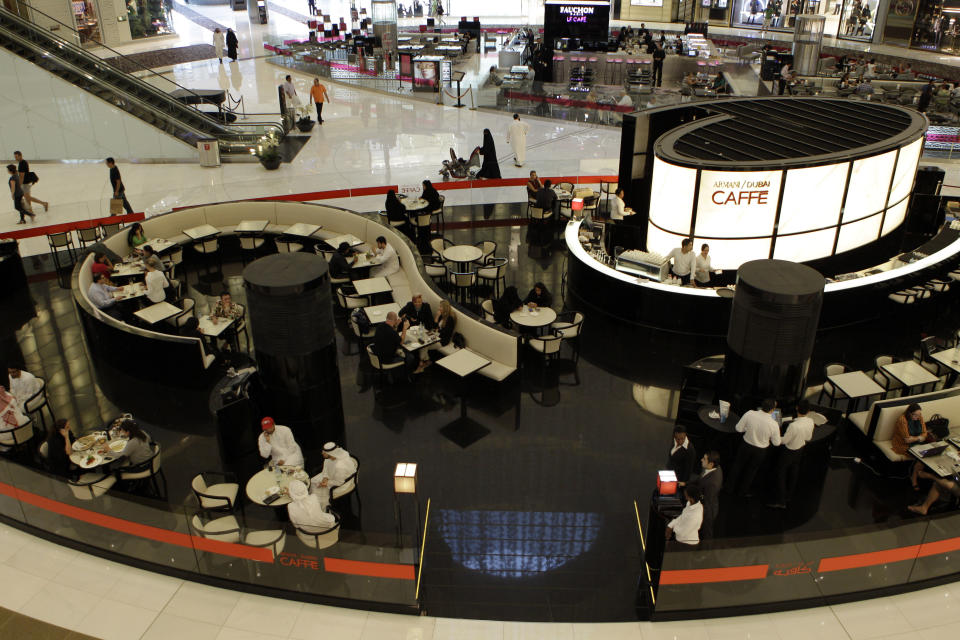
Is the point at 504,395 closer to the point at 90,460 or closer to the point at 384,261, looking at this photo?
the point at 384,261

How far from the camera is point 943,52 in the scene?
111 feet

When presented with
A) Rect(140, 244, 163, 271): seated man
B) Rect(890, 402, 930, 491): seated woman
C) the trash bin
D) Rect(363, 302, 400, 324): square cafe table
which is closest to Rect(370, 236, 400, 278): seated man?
Rect(363, 302, 400, 324): square cafe table

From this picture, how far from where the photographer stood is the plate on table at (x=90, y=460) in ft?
Answer: 27.0

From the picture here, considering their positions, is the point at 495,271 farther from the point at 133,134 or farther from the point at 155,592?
the point at 133,134

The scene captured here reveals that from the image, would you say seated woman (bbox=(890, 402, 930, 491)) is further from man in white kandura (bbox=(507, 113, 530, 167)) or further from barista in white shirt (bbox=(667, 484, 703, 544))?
man in white kandura (bbox=(507, 113, 530, 167))

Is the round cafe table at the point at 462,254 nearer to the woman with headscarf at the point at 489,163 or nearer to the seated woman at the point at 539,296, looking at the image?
the seated woman at the point at 539,296

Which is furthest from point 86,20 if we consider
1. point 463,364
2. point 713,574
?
point 713,574

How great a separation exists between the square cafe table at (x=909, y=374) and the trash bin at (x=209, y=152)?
59.4ft

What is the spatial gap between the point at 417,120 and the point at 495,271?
14.2 metres

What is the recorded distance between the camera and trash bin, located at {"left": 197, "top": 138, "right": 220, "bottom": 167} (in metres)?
21.5

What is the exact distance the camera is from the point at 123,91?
22.7 metres

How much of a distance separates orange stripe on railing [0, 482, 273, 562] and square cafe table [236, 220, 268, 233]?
25.7 feet

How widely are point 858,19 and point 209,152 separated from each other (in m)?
34.7

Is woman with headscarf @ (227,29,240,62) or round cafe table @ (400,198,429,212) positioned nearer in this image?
round cafe table @ (400,198,429,212)
